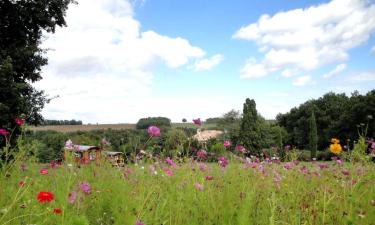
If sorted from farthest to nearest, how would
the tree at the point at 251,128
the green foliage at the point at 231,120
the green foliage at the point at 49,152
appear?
the green foliage at the point at 231,120 → the tree at the point at 251,128 → the green foliage at the point at 49,152

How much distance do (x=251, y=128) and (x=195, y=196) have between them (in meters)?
43.6

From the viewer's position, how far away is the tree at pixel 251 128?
4678 centimetres

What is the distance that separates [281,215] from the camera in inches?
151

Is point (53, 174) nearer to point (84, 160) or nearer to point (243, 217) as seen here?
point (84, 160)

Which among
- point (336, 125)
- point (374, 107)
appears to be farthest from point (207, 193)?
point (336, 125)

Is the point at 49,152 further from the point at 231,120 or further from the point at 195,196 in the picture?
the point at 231,120

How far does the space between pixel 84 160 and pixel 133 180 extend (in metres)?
1.17

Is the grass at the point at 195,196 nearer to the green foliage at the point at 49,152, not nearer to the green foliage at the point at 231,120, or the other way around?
the green foliage at the point at 49,152

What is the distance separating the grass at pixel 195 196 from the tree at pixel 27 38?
9.93 m

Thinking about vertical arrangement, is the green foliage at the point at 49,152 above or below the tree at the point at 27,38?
below

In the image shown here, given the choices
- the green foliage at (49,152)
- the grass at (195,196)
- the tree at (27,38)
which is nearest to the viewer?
the grass at (195,196)

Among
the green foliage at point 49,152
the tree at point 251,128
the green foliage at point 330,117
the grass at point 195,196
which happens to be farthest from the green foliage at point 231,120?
the grass at point 195,196

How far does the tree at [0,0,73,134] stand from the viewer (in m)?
14.6

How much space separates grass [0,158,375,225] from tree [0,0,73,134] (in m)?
9.93
